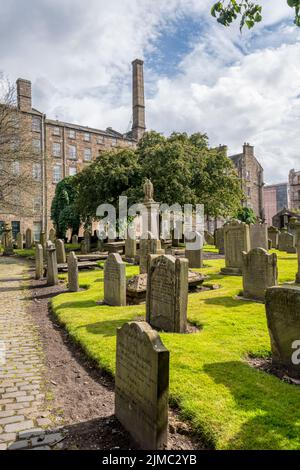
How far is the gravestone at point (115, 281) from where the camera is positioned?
31.7ft

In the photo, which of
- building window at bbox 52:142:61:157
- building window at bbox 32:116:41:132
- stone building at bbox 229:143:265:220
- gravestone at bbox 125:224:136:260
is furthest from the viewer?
stone building at bbox 229:143:265:220

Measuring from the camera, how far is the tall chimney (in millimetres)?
54513

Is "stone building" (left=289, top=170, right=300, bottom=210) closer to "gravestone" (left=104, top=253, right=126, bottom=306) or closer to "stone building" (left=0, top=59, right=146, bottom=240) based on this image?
"stone building" (left=0, top=59, right=146, bottom=240)

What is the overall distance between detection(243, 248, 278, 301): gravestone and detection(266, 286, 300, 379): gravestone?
4095mm

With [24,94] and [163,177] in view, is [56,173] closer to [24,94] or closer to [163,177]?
[24,94]

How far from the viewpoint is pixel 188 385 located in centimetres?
465

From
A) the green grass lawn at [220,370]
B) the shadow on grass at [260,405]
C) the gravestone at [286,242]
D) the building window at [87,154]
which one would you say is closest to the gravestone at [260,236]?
the gravestone at [286,242]

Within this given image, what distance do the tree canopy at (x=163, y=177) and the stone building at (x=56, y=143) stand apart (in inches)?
609

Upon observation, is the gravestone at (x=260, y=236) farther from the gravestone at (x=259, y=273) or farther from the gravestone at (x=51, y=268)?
the gravestone at (x=51, y=268)

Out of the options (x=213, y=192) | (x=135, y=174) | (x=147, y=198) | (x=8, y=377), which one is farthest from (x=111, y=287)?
(x=213, y=192)

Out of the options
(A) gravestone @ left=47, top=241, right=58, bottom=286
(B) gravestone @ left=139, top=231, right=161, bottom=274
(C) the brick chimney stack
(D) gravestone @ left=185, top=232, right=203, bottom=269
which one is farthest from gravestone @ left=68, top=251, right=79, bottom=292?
(C) the brick chimney stack

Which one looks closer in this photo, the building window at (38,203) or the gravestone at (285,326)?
the gravestone at (285,326)

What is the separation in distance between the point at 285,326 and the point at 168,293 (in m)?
2.66
